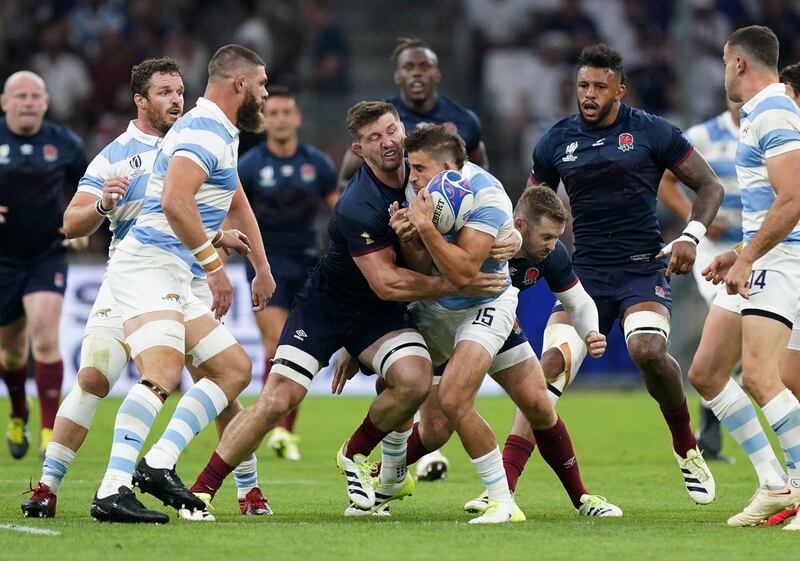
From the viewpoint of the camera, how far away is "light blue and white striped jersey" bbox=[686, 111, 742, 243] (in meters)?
12.1

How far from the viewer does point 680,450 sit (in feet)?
29.3

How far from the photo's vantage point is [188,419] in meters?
7.58

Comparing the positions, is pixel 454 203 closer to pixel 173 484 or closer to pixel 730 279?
pixel 730 279

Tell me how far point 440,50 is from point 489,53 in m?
1.26

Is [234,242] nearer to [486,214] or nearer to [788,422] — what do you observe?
[486,214]

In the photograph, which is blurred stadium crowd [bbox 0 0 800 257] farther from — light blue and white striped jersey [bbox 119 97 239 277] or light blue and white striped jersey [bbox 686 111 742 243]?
light blue and white striped jersey [bbox 119 97 239 277]

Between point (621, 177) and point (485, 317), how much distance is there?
6.25 ft

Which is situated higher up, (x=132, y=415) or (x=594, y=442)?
(x=132, y=415)

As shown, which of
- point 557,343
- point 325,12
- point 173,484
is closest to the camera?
point 173,484

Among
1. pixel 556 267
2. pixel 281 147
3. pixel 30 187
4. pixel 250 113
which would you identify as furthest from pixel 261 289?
pixel 281 147

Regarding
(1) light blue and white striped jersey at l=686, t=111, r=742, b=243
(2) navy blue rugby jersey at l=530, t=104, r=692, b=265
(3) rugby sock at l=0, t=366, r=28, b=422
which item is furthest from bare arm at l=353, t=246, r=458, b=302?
(3) rugby sock at l=0, t=366, r=28, b=422

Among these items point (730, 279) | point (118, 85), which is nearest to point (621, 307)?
point (730, 279)

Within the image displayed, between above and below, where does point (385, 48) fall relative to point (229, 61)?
above

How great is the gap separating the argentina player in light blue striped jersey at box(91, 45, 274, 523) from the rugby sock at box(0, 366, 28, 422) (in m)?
4.33
